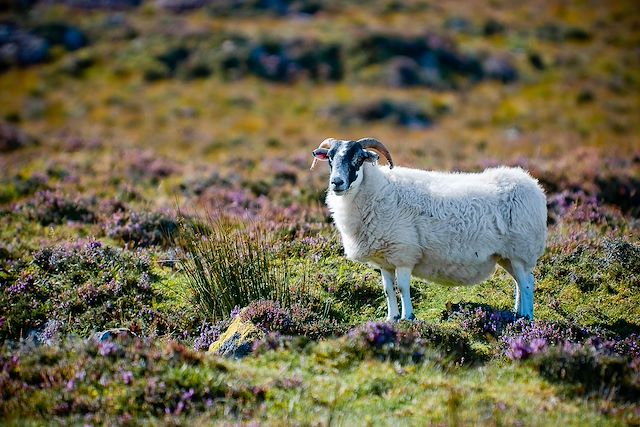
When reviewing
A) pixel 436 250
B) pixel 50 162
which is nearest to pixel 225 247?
pixel 436 250

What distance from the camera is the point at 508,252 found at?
10.4 metres

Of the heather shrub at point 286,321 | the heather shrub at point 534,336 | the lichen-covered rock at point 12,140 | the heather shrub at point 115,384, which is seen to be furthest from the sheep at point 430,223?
the lichen-covered rock at point 12,140

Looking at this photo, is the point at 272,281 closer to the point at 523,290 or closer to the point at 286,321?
the point at 286,321

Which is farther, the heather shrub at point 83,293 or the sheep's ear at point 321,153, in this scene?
the heather shrub at point 83,293

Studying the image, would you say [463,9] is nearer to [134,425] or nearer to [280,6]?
[280,6]

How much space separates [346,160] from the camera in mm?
9773

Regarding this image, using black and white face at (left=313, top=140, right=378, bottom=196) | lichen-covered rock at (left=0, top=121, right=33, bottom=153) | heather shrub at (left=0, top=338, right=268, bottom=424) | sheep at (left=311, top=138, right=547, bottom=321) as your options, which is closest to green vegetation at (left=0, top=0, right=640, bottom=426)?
heather shrub at (left=0, top=338, right=268, bottom=424)

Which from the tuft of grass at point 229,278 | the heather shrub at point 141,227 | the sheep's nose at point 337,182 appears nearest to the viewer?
the sheep's nose at point 337,182

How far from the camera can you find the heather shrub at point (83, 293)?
34.3 feet

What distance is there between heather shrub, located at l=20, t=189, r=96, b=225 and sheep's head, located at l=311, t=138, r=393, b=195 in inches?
302

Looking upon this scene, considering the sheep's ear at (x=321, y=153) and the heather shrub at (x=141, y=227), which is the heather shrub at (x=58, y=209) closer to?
the heather shrub at (x=141, y=227)

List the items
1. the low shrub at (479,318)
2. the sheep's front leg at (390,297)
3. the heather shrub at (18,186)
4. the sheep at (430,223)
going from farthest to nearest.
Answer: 1. the heather shrub at (18,186)
2. the sheep's front leg at (390,297)
3. the sheep at (430,223)
4. the low shrub at (479,318)

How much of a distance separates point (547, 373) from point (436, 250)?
2.76 metres

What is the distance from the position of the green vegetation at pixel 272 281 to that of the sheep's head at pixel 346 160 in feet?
6.03
